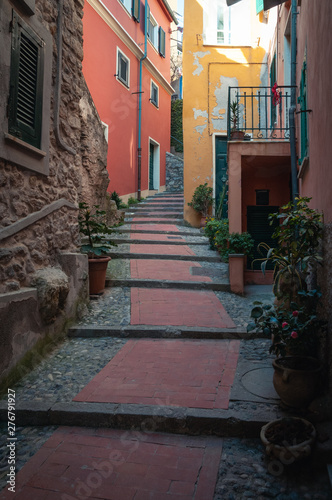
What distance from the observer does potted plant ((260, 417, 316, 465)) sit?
2.07 metres

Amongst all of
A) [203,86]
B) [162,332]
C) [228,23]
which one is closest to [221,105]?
[203,86]

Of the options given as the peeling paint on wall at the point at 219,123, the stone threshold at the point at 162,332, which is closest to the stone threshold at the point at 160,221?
the peeling paint on wall at the point at 219,123

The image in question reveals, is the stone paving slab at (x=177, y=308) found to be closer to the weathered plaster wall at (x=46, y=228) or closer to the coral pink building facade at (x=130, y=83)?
the weathered plaster wall at (x=46, y=228)

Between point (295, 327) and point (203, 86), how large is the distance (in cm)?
972

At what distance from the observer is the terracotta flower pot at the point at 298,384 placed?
8.32ft

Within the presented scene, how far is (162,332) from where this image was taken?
4055 millimetres

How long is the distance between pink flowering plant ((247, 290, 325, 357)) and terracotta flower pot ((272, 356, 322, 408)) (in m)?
0.10

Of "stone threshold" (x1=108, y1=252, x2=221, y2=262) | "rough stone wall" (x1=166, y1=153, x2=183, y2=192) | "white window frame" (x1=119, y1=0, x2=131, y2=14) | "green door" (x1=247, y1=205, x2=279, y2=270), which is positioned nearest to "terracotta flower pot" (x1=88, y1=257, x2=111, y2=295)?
"stone threshold" (x1=108, y1=252, x2=221, y2=262)

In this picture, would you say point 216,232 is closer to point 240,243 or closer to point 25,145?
point 240,243

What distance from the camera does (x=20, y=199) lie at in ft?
11.1

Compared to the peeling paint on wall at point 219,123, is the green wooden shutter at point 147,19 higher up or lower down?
higher up

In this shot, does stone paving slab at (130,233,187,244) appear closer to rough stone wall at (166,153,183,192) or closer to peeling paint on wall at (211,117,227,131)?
peeling paint on wall at (211,117,227,131)

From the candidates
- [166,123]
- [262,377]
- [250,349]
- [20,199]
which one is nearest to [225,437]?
[262,377]

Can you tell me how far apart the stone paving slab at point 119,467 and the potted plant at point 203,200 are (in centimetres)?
838
